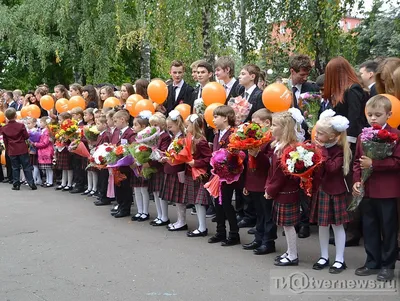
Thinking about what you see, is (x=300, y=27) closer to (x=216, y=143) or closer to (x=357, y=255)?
(x=216, y=143)

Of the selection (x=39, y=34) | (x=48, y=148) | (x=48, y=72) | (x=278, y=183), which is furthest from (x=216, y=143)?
(x=48, y=72)

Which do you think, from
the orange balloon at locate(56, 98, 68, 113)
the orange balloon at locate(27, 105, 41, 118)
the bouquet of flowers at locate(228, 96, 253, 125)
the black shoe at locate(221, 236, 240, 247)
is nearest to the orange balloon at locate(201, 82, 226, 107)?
the bouquet of flowers at locate(228, 96, 253, 125)

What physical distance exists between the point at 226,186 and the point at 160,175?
1574 mm

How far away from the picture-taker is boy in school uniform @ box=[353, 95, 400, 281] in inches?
203

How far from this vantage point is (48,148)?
11.5m

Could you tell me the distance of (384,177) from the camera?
5.20m

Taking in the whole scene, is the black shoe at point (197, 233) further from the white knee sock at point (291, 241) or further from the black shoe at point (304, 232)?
the white knee sock at point (291, 241)

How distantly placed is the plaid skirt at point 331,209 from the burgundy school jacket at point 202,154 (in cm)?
177

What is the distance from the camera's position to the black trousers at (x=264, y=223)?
628 centimetres

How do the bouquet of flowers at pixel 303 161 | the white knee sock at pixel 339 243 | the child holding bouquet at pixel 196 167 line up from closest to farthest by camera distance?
1. the bouquet of flowers at pixel 303 161
2. the white knee sock at pixel 339 243
3. the child holding bouquet at pixel 196 167

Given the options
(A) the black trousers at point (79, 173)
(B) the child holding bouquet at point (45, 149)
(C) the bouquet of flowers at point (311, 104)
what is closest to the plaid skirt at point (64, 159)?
(A) the black trousers at point (79, 173)

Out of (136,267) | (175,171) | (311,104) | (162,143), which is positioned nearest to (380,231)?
(311,104)

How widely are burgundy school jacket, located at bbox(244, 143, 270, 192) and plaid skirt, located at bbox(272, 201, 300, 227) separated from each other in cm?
59

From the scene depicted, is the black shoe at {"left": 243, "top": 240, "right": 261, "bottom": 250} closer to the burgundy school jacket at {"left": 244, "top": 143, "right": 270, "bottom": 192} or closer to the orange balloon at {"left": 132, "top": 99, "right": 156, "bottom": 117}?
the burgundy school jacket at {"left": 244, "top": 143, "right": 270, "bottom": 192}
